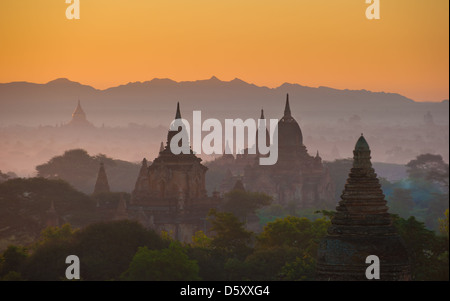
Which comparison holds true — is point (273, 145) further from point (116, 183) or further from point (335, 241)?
point (335, 241)

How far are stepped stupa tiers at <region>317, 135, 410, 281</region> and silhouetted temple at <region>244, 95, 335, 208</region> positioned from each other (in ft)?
306

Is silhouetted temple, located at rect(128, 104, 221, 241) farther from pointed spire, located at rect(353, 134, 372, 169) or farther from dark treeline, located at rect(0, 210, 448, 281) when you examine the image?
pointed spire, located at rect(353, 134, 372, 169)

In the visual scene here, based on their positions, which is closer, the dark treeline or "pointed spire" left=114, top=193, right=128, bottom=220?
the dark treeline

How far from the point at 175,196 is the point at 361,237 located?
53389 millimetres

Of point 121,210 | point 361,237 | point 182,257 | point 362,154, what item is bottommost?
point 361,237

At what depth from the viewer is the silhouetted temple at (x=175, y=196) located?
107 m

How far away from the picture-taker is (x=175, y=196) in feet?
358

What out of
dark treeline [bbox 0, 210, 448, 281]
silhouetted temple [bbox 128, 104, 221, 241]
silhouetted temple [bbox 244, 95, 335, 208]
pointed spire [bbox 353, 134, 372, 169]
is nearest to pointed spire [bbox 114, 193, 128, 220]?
silhouetted temple [bbox 128, 104, 221, 241]

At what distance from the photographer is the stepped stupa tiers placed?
55.9 meters

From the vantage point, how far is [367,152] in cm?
5794

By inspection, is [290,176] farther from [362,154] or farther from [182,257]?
[362,154]

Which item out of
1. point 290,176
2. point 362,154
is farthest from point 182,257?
point 290,176
